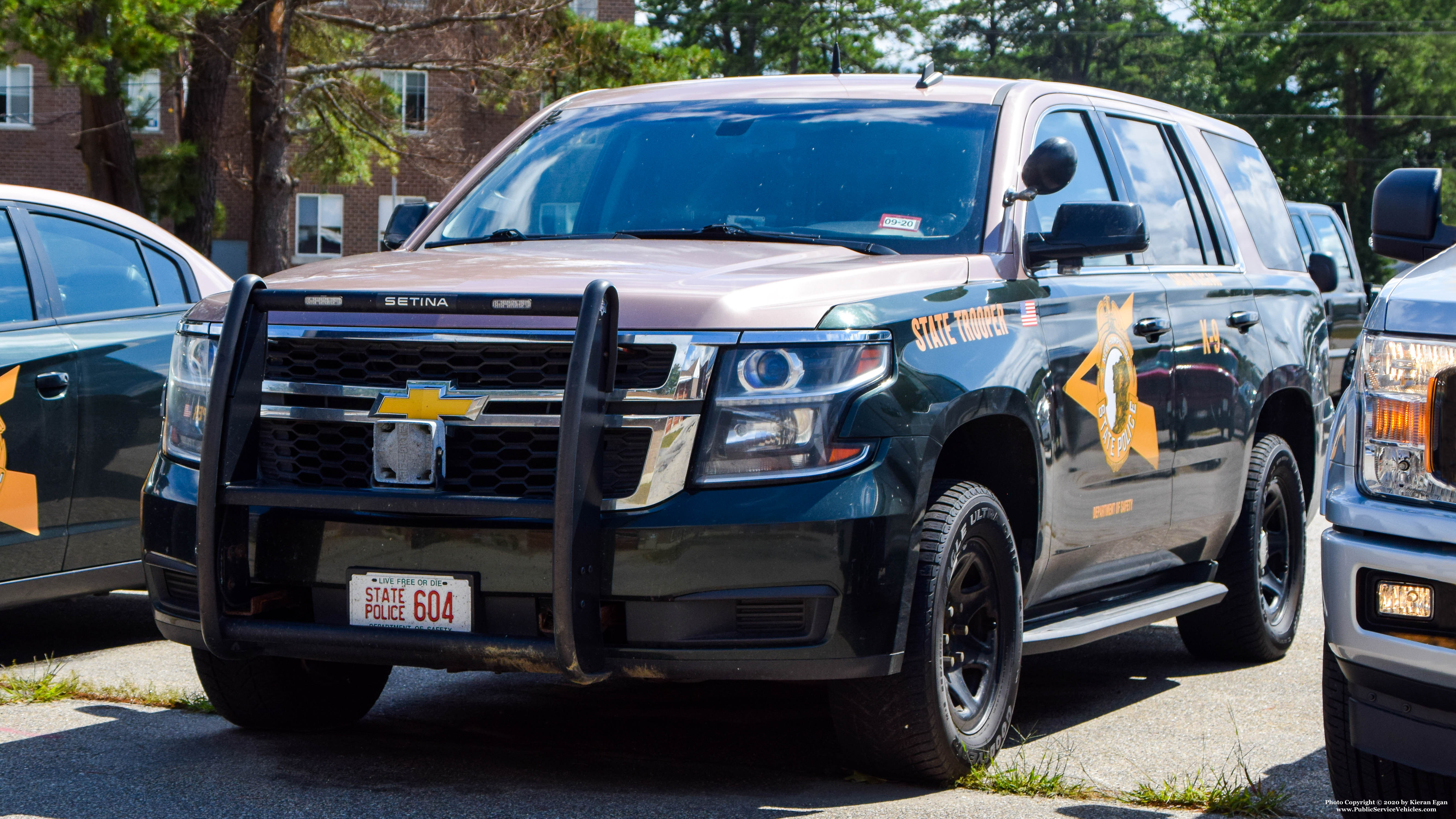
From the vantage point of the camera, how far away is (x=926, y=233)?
4.87 m

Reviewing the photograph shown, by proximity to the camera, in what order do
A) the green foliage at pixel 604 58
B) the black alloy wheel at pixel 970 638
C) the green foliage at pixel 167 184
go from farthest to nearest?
the green foliage at pixel 604 58 → the green foliage at pixel 167 184 → the black alloy wheel at pixel 970 638

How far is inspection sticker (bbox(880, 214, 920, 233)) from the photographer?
193 inches

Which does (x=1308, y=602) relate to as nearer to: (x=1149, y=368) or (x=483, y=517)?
(x=1149, y=368)

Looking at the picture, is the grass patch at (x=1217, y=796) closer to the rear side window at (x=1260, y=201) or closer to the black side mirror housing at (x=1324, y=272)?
the rear side window at (x=1260, y=201)

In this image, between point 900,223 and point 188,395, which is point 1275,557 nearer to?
point 900,223

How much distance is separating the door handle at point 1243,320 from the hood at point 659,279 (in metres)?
1.77

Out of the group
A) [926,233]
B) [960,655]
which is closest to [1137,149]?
[926,233]

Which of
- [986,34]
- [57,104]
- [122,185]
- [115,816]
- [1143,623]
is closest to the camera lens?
[115,816]

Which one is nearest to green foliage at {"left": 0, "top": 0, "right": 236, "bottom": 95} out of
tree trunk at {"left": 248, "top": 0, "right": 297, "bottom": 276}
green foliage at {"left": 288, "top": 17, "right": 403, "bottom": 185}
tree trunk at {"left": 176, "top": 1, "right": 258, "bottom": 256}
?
tree trunk at {"left": 248, "top": 0, "right": 297, "bottom": 276}

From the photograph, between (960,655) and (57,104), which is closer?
(960,655)

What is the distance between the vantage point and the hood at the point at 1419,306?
3.31 metres

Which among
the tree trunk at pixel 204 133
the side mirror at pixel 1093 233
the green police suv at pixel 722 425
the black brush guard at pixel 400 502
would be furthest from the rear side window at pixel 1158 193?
the tree trunk at pixel 204 133

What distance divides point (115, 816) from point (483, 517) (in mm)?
1176

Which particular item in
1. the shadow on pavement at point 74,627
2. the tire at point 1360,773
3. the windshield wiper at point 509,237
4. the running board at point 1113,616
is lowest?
the shadow on pavement at point 74,627
